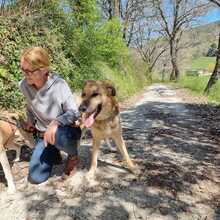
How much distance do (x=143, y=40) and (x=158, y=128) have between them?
43770 millimetres

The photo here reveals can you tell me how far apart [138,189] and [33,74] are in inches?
68.4

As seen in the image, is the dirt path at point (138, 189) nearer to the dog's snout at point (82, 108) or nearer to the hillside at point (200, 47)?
the dog's snout at point (82, 108)

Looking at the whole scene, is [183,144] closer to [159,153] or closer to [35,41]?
[159,153]

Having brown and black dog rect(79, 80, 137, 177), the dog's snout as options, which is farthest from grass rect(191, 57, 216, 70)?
the dog's snout

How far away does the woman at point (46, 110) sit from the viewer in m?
3.79

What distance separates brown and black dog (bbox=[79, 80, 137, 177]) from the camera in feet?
13.2

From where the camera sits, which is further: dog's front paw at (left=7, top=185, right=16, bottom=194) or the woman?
dog's front paw at (left=7, top=185, right=16, bottom=194)

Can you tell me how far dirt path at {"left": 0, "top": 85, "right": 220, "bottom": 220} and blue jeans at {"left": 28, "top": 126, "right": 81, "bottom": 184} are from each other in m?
0.12

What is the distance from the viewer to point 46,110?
404 cm

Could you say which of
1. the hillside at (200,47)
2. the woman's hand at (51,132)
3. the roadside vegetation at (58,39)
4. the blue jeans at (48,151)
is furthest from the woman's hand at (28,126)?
the hillside at (200,47)

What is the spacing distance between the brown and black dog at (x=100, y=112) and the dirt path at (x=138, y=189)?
323 mm

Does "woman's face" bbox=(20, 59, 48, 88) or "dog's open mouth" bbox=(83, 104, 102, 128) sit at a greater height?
"woman's face" bbox=(20, 59, 48, 88)

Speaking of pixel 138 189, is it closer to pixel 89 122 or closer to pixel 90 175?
pixel 90 175

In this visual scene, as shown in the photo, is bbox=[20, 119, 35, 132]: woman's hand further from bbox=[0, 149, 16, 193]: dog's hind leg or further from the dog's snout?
the dog's snout
